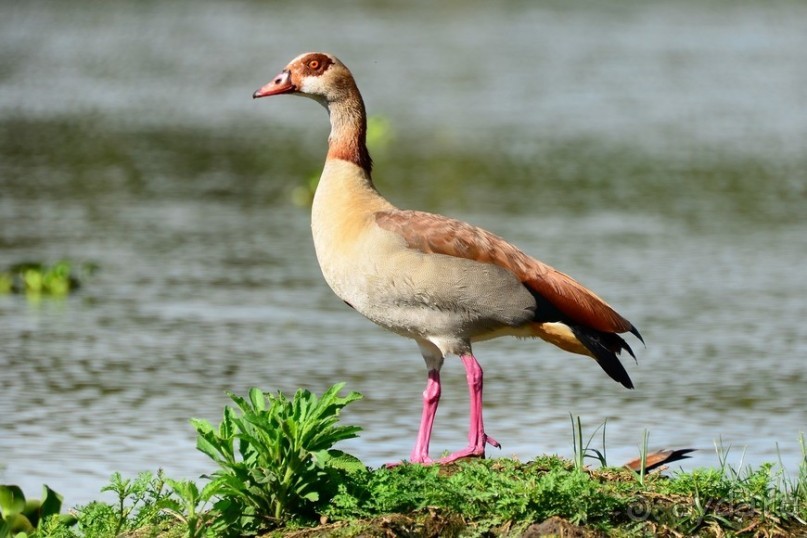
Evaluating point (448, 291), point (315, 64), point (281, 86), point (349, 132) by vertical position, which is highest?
point (315, 64)

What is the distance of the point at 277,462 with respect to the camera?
5.49 meters

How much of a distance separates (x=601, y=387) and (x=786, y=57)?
727 inches

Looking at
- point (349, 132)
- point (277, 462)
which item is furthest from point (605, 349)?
point (277, 462)

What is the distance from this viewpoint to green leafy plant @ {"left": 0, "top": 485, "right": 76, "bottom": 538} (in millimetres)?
6008

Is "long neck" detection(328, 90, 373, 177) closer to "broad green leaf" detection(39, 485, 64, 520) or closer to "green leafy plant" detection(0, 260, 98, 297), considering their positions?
"broad green leaf" detection(39, 485, 64, 520)

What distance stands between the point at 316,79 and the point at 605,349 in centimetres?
185

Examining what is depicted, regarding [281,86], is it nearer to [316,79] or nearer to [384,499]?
[316,79]

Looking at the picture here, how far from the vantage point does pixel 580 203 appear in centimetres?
1477

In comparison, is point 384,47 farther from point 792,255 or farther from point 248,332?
point 248,332

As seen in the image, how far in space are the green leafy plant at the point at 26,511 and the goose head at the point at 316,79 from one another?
213cm

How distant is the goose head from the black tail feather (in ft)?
5.26

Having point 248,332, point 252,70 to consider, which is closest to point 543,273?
point 248,332

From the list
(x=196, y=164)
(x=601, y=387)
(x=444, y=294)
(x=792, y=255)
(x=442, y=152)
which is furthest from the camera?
(x=442, y=152)

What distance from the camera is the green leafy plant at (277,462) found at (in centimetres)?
547
